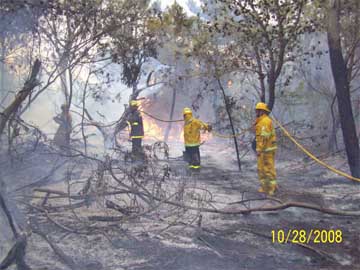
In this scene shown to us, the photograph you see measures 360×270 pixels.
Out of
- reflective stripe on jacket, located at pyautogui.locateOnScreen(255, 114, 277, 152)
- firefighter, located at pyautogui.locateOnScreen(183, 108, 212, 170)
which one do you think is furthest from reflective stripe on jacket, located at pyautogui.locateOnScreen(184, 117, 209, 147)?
reflective stripe on jacket, located at pyautogui.locateOnScreen(255, 114, 277, 152)

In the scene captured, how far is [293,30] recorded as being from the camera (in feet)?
30.1

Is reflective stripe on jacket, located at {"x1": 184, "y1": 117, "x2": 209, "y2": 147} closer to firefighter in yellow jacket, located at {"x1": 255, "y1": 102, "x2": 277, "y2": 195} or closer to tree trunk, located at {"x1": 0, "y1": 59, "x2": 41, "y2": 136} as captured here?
firefighter in yellow jacket, located at {"x1": 255, "y1": 102, "x2": 277, "y2": 195}

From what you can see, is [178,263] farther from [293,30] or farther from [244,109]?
[244,109]

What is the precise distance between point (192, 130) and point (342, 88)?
3254 mm

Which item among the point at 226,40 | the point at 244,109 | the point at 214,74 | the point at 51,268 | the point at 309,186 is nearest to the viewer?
the point at 51,268

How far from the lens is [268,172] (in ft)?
23.7

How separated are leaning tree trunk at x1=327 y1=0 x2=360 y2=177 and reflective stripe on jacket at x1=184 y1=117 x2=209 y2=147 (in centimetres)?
292

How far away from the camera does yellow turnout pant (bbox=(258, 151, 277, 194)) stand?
723 cm

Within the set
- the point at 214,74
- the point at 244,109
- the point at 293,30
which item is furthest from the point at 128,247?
the point at 244,109

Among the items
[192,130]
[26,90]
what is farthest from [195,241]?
[192,130]

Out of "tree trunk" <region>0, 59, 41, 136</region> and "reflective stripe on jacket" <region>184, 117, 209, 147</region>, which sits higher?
"tree trunk" <region>0, 59, 41, 136</region>

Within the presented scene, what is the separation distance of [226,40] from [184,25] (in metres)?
1.28

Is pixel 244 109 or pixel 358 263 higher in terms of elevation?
pixel 244 109

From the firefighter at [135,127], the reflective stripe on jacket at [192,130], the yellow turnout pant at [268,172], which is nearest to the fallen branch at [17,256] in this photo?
the yellow turnout pant at [268,172]
